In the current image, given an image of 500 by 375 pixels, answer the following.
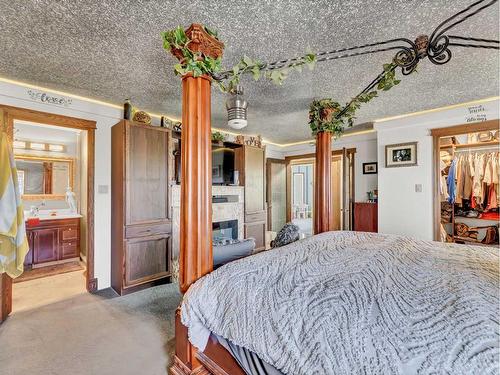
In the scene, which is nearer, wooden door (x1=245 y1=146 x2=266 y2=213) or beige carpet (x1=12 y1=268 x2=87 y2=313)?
beige carpet (x1=12 y1=268 x2=87 y2=313)

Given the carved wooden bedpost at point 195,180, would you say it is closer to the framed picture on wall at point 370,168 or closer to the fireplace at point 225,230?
the fireplace at point 225,230

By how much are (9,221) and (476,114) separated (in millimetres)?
5119

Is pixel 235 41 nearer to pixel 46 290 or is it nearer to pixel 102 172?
pixel 102 172

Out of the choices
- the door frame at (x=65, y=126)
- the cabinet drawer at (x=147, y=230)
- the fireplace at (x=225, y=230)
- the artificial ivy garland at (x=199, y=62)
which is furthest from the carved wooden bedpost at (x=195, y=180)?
→ the fireplace at (x=225, y=230)

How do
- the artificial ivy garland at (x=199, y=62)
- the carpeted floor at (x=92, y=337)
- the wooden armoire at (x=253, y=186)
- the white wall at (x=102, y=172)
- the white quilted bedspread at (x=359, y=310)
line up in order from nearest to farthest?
the white quilted bedspread at (x=359, y=310), the artificial ivy garland at (x=199, y=62), the carpeted floor at (x=92, y=337), the white wall at (x=102, y=172), the wooden armoire at (x=253, y=186)

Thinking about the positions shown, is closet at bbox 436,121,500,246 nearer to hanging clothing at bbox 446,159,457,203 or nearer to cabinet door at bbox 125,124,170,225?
hanging clothing at bbox 446,159,457,203

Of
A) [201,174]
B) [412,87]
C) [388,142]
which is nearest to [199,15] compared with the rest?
[201,174]

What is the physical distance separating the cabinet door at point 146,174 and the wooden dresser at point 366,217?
3.25 m

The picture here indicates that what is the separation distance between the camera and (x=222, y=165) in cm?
413

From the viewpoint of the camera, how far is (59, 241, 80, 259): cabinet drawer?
4.10 meters

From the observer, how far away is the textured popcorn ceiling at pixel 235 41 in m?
1.51

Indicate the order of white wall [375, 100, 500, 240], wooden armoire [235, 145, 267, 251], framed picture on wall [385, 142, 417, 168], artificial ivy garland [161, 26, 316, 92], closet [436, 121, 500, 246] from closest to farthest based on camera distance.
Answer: artificial ivy garland [161, 26, 316, 92], white wall [375, 100, 500, 240], framed picture on wall [385, 142, 417, 168], closet [436, 121, 500, 246], wooden armoire [235, 145, 267, 251]

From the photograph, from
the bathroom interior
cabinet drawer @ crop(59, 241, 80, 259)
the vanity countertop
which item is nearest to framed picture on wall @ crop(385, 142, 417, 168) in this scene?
the bathroom interior

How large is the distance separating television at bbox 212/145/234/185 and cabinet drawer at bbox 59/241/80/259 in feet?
8.75
